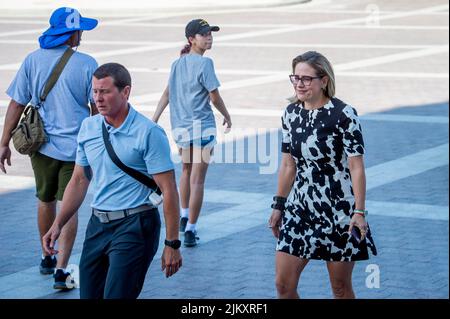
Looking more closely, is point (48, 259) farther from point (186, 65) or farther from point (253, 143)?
point (253, 143)

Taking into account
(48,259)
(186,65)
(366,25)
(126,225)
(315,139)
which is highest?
(366,25)

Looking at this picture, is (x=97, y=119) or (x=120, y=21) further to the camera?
(x=120, y=21)

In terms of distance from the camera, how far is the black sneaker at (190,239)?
866cm

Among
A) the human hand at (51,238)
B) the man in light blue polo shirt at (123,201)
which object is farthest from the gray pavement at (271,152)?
the man in light blue polo shirt at (123,201)

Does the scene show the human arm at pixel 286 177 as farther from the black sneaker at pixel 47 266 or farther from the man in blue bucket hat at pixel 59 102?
the black sneaker at pixel 47 266

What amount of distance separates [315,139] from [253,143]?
7.36 m

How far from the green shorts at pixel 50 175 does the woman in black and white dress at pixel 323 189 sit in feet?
7.16

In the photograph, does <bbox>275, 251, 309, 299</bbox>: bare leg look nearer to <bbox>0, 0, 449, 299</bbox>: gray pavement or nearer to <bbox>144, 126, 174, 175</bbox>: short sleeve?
<bbox>144, 126, 174, 175</bbox>: short sleeve

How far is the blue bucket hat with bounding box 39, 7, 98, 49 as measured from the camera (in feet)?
24.3

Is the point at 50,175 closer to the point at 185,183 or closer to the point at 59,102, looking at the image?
the point at 59,102

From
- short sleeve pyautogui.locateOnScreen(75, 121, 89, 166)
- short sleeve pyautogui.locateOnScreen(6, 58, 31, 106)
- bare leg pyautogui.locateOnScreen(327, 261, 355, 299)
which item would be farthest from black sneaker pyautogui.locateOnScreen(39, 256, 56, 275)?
bare leg pyautogui.locateOnScreen(327, 261, 355, 299)

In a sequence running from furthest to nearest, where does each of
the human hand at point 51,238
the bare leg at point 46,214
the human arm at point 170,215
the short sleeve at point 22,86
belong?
the bare leg at point 46,214 < the short sleeve at point 22,86 < the human hand at point 51,238 < the human arm at point 170,215

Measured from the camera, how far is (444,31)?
27250 millimetres

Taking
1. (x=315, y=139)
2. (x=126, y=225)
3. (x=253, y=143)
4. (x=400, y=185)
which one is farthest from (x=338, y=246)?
(x=253, y=143)
